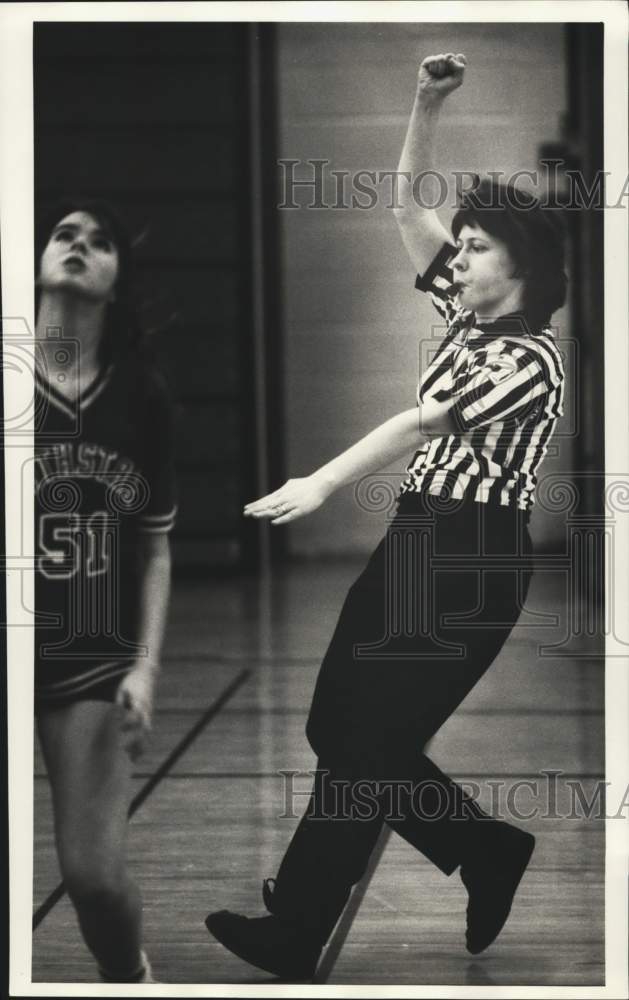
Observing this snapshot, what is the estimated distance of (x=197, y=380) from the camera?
10.4 metres

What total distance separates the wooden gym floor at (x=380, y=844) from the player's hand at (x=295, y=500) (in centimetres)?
20

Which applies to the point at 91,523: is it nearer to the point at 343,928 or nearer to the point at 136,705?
the point at 136,705

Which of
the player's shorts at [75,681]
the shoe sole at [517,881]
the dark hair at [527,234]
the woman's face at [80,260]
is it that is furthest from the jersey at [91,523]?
the shoe sole at [517,881]

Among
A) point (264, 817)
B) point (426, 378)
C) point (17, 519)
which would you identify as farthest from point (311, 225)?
point (264, 817)

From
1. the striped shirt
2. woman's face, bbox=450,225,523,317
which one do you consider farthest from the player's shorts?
woman's face, bbox=450,225,523,317

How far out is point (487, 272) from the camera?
2.52 meters

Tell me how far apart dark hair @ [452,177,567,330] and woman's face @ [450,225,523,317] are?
12 millimetres

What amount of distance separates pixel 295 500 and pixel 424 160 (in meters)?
0.63

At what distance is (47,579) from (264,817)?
159 cm

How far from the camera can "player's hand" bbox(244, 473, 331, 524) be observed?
2529 mm

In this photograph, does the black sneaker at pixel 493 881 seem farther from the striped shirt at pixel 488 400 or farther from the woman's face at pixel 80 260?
the woman's face at pixel 80 260

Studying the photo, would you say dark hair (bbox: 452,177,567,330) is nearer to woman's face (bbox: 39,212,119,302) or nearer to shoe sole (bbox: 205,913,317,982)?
woman's face (bbox: 39,212,119,302)

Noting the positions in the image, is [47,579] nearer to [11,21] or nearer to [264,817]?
[11,21]

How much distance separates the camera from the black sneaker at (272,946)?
2.60 m
